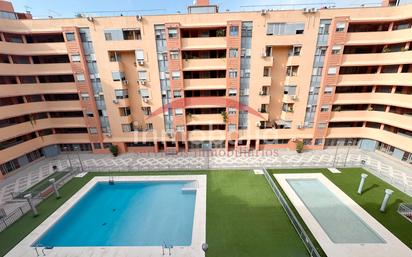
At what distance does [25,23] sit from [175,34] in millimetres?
22160

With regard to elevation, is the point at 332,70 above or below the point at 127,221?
above

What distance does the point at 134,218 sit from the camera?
19.6 metres

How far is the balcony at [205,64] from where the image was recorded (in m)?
28.7

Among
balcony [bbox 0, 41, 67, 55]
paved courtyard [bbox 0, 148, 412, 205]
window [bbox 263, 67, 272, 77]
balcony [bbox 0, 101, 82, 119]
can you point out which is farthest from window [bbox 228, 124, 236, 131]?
balcony [bbox 0, 41, 67, 55]

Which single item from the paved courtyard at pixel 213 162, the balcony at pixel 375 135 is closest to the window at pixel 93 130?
the paved courtyard at pixel 213 162

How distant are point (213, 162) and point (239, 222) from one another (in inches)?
493

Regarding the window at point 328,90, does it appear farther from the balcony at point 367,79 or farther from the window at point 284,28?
the window at point 284,28

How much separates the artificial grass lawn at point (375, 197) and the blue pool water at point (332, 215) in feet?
6.04

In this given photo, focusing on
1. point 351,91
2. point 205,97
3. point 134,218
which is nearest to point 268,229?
point 134,218

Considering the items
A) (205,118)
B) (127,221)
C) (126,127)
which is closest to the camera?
(127,221)

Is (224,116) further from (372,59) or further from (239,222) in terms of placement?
(372,59)

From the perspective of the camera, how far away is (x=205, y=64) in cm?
2883

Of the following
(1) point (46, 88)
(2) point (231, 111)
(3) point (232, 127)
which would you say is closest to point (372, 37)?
(2) point (231, 111)

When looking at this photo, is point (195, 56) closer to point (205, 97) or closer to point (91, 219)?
point (205, 97)
